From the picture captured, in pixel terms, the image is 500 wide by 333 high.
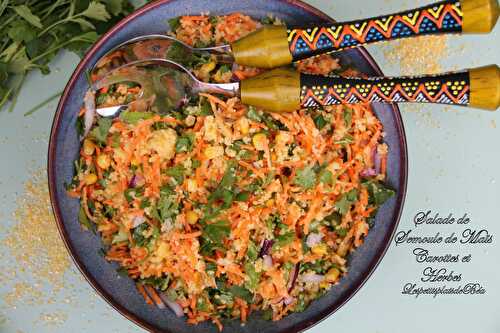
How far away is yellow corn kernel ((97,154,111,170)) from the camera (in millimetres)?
2750

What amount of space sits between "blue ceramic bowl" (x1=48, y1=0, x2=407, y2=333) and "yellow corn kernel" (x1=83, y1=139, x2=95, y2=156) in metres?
0.05

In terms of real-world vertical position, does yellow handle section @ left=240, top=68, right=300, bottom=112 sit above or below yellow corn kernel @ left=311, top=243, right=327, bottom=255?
above

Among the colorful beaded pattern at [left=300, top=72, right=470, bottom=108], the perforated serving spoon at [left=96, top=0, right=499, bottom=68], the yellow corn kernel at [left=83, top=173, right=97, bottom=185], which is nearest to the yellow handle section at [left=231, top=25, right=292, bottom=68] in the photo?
the perforated serving spoon at [left=96, top=0, right=499, bottom=68]

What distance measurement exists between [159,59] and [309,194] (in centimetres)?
87

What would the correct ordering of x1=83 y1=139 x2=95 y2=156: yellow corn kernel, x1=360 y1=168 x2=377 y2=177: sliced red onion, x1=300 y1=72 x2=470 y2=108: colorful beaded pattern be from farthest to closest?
x1=360 y1=168 x2=377 y2=177: sliced red onion → x1=83 y1=139 x2=95 y2=156: yellow corn kernel → x1=300 y1=72 x2=470 y2=108: colorful beaded pattern

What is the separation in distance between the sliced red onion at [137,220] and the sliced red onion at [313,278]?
78 centimetres

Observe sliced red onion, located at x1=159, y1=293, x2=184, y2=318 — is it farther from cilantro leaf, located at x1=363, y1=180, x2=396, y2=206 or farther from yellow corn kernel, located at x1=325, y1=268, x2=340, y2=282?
cilantro leaf, located at x1=363, y1=180, x2=396, y2=206

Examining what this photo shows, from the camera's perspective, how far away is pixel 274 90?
2.58 meters

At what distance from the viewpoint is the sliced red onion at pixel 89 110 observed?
2.77 meters

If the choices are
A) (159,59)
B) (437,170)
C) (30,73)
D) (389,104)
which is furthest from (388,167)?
(30,73)

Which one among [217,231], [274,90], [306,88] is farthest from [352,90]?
[217,231]

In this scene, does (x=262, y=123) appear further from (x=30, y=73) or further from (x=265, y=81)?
(x=30, y=73)

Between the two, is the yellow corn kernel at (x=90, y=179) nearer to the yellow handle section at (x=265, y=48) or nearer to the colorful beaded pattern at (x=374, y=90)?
the yellow handle section at (x=265, y=48)

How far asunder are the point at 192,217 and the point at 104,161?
46cm
